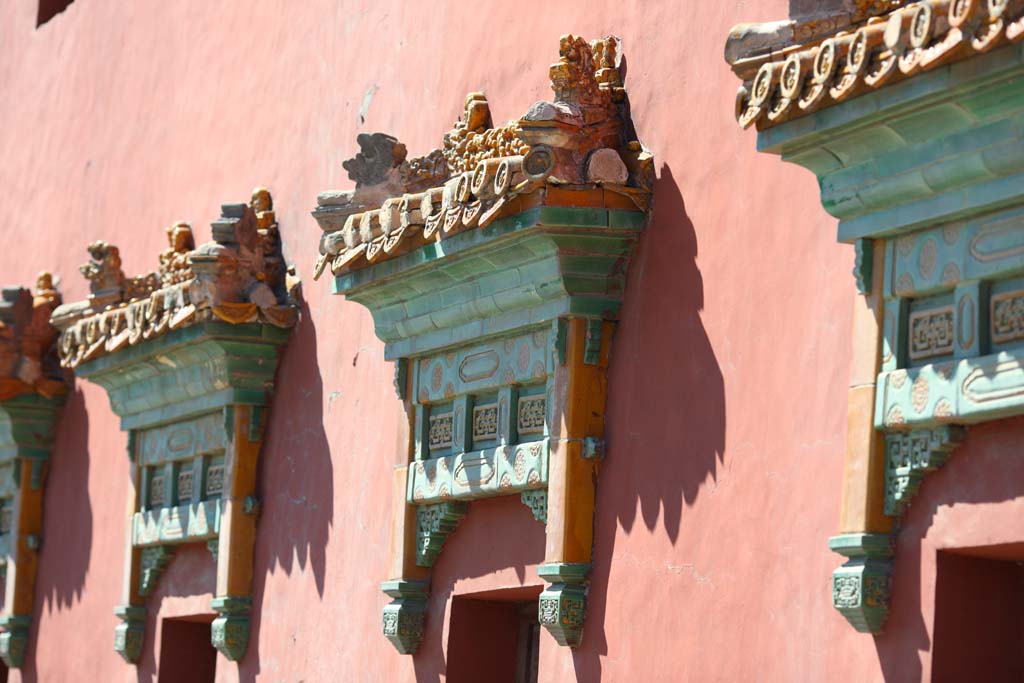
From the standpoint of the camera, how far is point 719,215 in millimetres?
6758

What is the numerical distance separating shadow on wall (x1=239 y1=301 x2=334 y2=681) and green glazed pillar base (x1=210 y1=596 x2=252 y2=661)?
37 mm

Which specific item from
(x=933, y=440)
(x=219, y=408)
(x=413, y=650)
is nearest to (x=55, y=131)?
(x=219, y=408)

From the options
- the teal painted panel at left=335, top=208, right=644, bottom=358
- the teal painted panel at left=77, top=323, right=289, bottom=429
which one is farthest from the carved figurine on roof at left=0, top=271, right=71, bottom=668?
the teal painted panel at left=335, top=208, right=644, bottom=358

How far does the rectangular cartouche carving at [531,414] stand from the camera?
24.4ft

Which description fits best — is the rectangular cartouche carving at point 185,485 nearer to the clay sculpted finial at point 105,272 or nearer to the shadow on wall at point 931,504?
the clay sculpted finial at point 105,272

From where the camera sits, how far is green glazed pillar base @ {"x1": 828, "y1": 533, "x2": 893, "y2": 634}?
574 centimetres

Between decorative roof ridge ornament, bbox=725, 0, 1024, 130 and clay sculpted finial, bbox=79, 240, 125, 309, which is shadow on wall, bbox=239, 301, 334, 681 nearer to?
clay sculpted finial, bbox=79, 240, 125, 309

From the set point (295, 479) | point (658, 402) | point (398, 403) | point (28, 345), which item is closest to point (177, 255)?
point (295, 479)

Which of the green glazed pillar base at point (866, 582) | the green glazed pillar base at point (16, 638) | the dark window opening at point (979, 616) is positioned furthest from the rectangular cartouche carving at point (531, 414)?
the green glazed pillar base at point (16, 638)

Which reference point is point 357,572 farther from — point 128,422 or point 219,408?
point 128,422

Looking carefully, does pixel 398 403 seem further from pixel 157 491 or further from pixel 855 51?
pixel 855 51

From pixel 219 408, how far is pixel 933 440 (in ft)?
15.9

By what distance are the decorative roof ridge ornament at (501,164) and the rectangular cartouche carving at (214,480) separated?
193cm

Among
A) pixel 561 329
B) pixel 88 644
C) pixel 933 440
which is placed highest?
pixel 561 329
